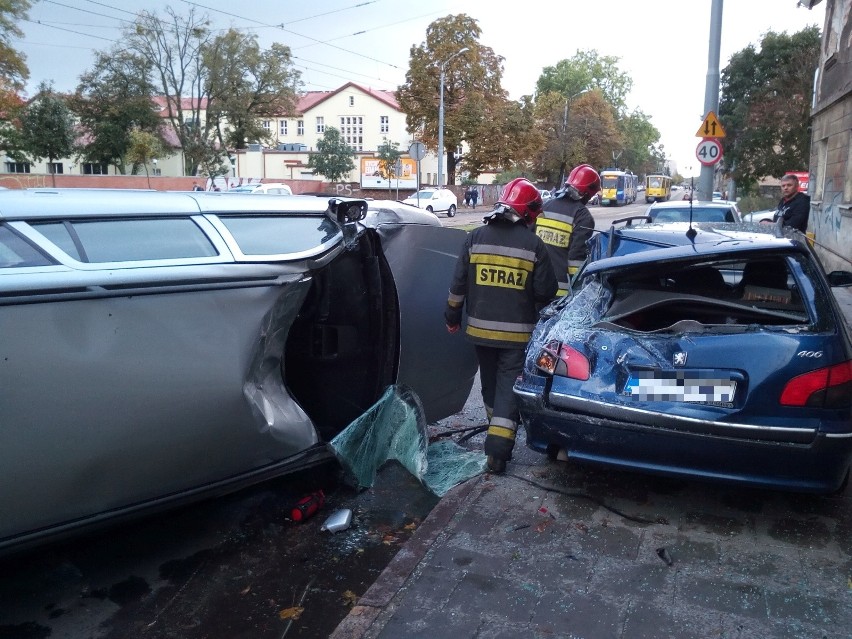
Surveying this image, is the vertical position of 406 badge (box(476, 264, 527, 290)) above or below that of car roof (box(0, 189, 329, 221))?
below

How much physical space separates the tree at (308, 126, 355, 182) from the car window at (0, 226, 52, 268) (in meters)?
47.3

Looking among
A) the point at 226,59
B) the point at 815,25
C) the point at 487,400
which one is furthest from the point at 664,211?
the point at 226,59

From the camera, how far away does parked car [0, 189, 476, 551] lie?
9.18 feet

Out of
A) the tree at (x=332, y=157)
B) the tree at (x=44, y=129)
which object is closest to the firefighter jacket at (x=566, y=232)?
the tree at (x=44, y=129)

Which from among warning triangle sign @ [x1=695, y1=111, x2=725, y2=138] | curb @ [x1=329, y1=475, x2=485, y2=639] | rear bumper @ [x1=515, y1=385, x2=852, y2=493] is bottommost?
curb @ [x1=329, y1=475, x2=485, y2=639]

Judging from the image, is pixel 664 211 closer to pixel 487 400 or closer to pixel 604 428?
pixel 487 400

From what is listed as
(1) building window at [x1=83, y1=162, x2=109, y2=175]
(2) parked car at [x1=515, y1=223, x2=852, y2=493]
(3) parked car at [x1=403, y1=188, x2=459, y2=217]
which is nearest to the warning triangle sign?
(2) parked car at [x1=515, y1=223, x2=852, y2=493]

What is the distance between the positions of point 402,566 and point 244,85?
170ft

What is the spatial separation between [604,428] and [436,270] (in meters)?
1.65

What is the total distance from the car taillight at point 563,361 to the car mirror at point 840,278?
1562 millimetres

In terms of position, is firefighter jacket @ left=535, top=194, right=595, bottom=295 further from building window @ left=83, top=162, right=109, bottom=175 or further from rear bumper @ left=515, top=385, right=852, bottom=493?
building window @ left=83, top=162, right=109, bottom=175

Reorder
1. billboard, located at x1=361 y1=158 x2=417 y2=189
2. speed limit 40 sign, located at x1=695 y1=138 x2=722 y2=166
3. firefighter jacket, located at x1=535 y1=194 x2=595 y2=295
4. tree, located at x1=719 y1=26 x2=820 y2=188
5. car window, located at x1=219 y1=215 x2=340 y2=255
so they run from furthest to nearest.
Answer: billboard, located at x1=361 y1=158 x2=417 y2=189 < tree, located at x1=719 y1=26 x2=820 y2=188 < speed limit 40 sign, located at x1=695 y1=138 x2=722 y2=166 < firefighter jacket, located at x1=535 y1=194 x2=595 y2=295 < car window, located at x1=219 y1=215 x2=340 y2=255

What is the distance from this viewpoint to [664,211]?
1074cm

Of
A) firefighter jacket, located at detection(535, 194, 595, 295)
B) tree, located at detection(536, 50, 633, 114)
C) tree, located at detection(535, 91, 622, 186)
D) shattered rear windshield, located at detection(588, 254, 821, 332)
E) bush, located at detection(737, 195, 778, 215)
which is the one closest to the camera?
shattered rear windshield, located at detection(588, 254, 821, 332)
